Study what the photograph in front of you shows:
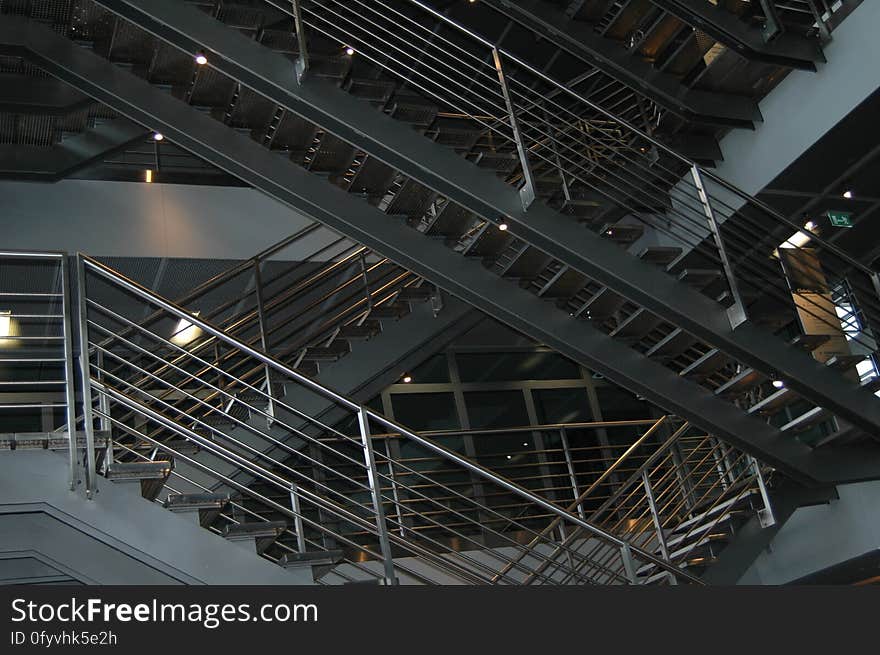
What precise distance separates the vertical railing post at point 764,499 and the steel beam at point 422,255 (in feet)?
0.80

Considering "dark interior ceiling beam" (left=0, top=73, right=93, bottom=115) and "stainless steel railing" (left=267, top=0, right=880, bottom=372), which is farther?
"dark interior ceiling beam" (left=0, top=73, right=93, bottom=115)

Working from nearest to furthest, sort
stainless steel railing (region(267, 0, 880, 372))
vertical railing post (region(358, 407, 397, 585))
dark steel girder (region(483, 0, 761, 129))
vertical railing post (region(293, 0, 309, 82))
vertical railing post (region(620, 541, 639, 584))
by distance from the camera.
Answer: vertical railing post (region(358, 407, 397, 585)) < vertical railing post (region(620, 541, 639, 584)) < vertical railing post (region(293, 0, 309, 82)) < stainless steel railing (region(267, 0, 880, 372)) < dark steel girder (region(483, 0, 761, 129))

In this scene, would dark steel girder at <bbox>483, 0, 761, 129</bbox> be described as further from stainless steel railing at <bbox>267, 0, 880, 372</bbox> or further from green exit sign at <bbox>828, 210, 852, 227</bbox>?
green exit sign at <bbox>828, 210, 852, 227</bbox>

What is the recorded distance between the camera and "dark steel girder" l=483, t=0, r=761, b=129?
4.87m


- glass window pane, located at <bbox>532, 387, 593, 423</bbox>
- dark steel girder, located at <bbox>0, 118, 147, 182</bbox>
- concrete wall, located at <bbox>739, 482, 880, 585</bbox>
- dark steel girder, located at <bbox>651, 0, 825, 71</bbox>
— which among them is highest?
dark steel girder, located at <bbox>0, 118, 147, 182</bbox>

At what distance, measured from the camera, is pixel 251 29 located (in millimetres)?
3840

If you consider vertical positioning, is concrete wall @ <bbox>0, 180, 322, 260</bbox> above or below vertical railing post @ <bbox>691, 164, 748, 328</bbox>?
above

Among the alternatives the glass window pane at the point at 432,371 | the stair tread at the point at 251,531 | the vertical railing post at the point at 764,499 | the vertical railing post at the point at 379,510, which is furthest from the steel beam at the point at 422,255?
the glass window pane at the point at 432,371

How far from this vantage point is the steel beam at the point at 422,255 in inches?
151

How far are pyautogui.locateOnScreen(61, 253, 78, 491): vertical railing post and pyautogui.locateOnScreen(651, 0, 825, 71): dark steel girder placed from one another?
9.80 ft

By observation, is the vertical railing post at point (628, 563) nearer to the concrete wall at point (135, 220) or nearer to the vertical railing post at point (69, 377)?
the vertical railing post at point (69, 377)

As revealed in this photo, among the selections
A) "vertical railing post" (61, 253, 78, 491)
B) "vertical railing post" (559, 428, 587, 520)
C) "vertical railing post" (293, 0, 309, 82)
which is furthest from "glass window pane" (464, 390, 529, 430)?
"vertical railing post" (61, 253, 78, 491)

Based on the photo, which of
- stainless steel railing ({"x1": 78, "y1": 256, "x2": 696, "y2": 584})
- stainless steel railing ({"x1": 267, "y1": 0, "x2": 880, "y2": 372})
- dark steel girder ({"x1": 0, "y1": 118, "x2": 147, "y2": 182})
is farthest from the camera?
dark steel girder ({"x1": 0, "y1": 118, "x2": 147, "y2": 182})

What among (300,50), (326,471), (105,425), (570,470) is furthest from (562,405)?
(105,425)
